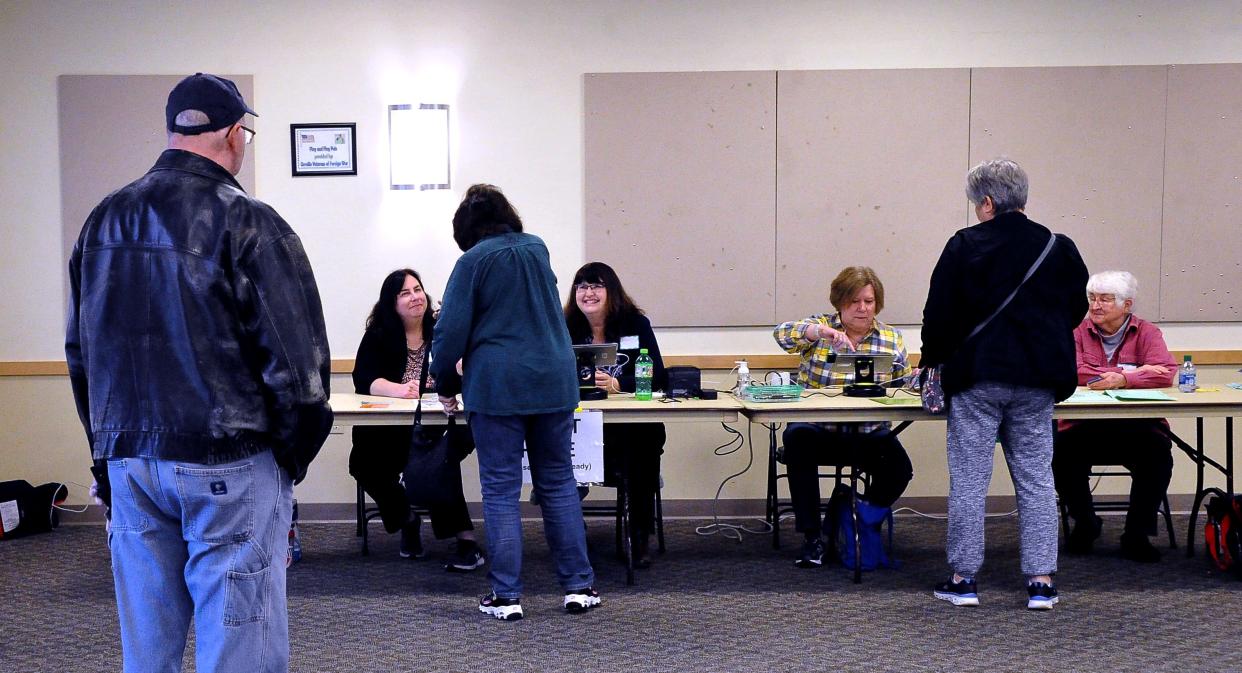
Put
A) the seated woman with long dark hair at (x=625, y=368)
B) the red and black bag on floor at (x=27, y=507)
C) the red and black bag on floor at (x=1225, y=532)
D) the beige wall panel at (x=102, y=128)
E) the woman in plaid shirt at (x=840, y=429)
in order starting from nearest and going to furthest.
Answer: the red and black bag on floor at (x=1225, y=532) < the woman in plaid shirt at (x=840, y=429) < the seated woman with long dark hair at (x=625, y=368) < the red and black bag on floor at (x=27, y=507) < the beige wall panel at (x=102, y=128)

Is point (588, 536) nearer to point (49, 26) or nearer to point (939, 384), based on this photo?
point (939, 384)

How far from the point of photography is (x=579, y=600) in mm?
3436

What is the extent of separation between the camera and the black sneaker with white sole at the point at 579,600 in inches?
135

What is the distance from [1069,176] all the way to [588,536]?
286cm

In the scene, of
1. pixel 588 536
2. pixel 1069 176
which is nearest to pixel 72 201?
pixel 588 536

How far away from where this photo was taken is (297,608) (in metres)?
3.54

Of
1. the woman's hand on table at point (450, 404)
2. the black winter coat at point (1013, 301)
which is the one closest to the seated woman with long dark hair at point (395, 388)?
the woman's hand on table at point (450, 404)

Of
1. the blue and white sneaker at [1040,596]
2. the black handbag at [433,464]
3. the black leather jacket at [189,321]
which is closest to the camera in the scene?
the black leather jacket at [189,321]

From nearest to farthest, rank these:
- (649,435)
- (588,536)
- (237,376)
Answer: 1. (237,376)
2. (649,435)
3. (588,536)

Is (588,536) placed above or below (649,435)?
below

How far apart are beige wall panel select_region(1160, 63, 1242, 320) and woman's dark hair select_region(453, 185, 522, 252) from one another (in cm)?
343

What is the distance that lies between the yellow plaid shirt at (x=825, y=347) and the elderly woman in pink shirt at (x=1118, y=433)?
76 cm

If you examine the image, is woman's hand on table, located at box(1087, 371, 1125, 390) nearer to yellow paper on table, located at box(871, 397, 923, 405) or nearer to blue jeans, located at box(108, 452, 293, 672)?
yellow paper on table, located at box(871, 397, 923, 405)

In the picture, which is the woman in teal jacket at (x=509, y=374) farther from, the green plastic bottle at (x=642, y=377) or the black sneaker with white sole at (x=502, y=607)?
the green plastic bottle at (x=642, y=377)
